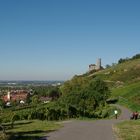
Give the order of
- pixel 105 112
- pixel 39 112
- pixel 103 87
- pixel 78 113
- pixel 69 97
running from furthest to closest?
pixel 103 87, pixel 69 97, pixel 105 112, pixel 78 113, pixel 39 112

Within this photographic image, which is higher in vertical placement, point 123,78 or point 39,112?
point 123,78

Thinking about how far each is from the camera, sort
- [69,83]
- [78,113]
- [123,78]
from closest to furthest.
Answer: [78,113], [69,83], [123,78]

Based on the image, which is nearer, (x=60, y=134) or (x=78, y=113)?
(x=60, y=134)

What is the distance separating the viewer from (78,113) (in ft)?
165

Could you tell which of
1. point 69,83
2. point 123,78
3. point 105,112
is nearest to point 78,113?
point 105,112

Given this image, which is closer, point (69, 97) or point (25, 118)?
point (25, 118)

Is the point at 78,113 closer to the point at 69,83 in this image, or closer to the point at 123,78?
the point at 69,83

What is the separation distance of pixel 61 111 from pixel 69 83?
4884 centimetres

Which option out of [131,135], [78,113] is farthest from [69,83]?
[131,135]

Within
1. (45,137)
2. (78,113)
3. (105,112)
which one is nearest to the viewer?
(45,137)

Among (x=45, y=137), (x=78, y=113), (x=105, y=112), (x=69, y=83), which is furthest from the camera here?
(x=69, y=83)

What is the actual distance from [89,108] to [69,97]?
378cm

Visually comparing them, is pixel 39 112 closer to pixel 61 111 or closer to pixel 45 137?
pixel 61 111

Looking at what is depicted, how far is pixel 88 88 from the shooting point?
71.2 meters
